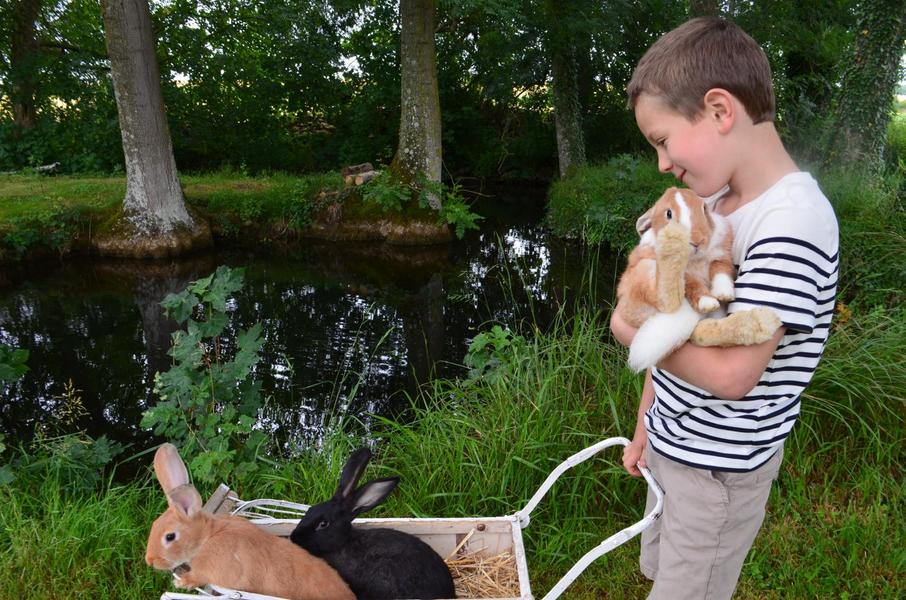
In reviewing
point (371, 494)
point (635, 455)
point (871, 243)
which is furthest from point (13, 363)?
point (871, 243)

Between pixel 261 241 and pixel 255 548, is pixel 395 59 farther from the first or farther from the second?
pixel 255 548

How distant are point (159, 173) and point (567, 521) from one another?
30.9 ft

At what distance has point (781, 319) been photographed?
4.30 feet

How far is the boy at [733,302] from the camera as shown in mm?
1334

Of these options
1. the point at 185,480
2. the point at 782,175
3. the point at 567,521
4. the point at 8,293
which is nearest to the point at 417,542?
the point at 185,480

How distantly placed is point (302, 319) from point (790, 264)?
6.57 metres

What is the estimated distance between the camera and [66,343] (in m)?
6.62

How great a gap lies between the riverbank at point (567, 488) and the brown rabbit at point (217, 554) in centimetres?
93

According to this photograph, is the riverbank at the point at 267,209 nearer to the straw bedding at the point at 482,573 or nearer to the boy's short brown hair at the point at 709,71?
the straw bedding at the point at 482,573

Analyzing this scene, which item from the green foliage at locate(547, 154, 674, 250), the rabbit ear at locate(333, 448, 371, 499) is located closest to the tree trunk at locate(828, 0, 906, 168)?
the green foliage at locate(547, 154, 674, 250)

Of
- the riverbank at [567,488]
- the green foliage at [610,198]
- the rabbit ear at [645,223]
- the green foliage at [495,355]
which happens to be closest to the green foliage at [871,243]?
the riverbank at [567,488]

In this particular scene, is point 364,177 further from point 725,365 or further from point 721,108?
point 725,365

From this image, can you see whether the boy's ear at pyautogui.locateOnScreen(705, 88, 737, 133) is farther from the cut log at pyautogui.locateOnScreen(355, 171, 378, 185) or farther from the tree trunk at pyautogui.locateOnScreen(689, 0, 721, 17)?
the cut log at pyautogui.locateOnScreen(355, 171, 378, 185)

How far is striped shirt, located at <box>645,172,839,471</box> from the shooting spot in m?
1.32
